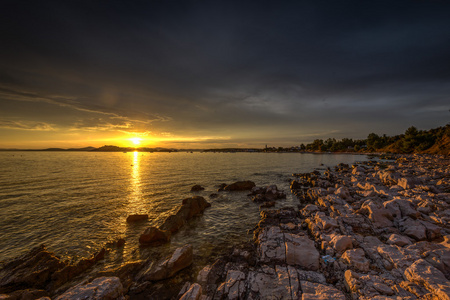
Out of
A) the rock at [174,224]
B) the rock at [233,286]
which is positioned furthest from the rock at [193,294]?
the rock at [174,224]

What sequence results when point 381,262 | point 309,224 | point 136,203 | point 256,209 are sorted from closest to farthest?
point 381,262, point 309,224, point 256,209, point 136,203

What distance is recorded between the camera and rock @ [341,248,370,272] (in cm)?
797

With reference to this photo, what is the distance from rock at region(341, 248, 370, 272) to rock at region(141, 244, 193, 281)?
28.9 ft

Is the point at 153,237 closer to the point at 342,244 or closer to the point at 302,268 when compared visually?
the point at 302,268

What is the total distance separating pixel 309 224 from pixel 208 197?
615 inches

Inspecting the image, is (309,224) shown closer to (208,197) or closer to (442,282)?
(442,282)

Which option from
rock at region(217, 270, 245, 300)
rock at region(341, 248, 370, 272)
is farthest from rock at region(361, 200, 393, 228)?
rock at region(217, 270, 245, 300)

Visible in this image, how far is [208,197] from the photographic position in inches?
1018

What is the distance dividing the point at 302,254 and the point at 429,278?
4.70 meters

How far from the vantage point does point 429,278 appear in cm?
657

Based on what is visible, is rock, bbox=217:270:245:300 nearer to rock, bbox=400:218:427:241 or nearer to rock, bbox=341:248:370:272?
rock, bbox=341:248:370:272

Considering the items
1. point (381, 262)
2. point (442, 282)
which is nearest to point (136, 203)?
point (381, 262)

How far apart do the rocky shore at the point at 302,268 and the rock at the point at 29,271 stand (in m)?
0.04

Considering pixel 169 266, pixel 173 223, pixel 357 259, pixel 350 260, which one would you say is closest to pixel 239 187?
pixel 173 223
